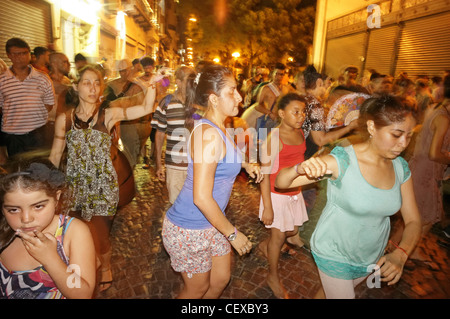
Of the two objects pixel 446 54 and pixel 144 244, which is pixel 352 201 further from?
pixel 446 54

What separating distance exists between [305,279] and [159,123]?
108 inches

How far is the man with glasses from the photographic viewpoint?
164 inches

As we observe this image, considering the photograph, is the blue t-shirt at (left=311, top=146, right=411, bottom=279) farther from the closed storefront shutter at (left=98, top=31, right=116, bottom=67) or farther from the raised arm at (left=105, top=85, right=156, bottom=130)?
the closed storefront shutter at (left=98, top=31, right=116, bottom=67)

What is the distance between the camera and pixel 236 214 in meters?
5.15

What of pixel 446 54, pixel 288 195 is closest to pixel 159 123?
pixel 288 195

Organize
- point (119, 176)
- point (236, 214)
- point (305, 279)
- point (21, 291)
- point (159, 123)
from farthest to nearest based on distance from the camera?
point (236, 214) < point (159, 123) < point (305, 279) < point (119, 176) < point (21, 291)

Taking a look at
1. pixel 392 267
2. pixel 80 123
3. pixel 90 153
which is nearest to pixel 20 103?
pixel 80 123

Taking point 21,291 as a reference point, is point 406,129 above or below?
above

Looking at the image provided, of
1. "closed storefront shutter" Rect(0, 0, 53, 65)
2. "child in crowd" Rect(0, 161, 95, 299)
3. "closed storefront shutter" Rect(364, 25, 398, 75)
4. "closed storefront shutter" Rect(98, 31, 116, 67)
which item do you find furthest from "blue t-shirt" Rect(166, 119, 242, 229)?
"closed storefront shutter" Rect(98, 31, 116, 67)

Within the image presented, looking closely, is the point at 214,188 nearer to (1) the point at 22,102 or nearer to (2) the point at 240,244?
(2) the point at 240,244

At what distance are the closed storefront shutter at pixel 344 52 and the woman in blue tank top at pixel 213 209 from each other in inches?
468

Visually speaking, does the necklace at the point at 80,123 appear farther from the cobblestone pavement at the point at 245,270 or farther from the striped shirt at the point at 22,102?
the striped shirt at the point at 22,102

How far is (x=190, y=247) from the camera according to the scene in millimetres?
2197

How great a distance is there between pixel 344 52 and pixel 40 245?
16.9 m
